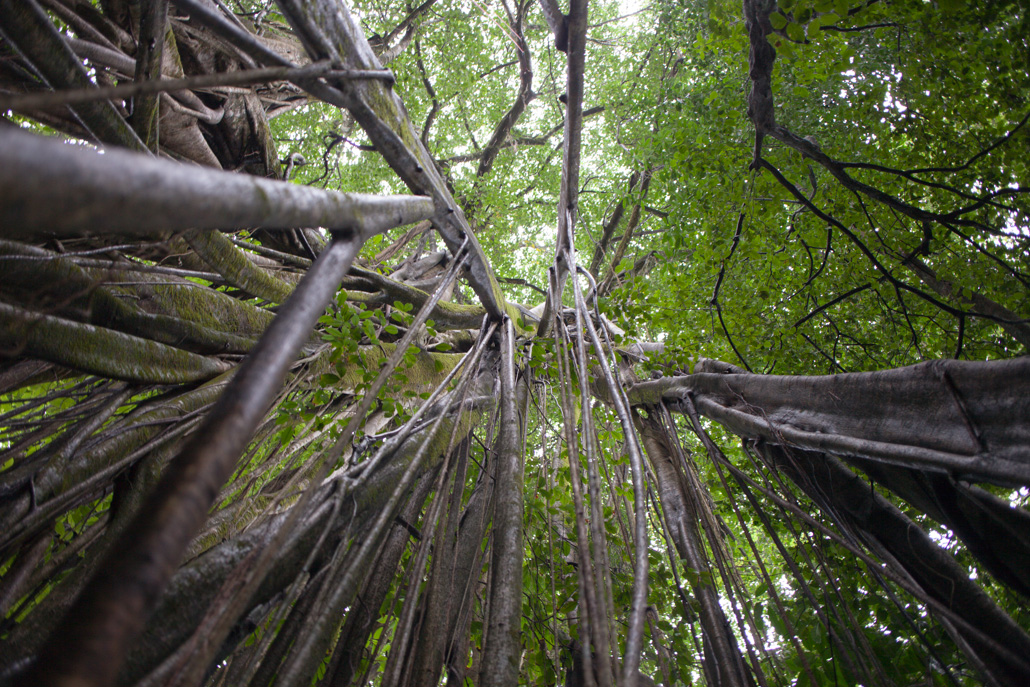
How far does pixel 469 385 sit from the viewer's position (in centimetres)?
186

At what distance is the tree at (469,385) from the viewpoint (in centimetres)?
69

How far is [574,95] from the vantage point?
4.98ft

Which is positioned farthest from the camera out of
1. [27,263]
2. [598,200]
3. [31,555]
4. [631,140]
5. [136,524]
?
[598,200]

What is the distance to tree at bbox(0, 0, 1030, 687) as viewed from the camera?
0.69 m

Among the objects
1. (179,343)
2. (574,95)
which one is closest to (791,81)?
(574,95)

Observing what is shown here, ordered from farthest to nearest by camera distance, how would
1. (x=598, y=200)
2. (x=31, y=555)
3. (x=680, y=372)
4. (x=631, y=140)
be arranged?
1. (x=598, y=200)
2. (x=631, y=140)
3. (x=680, y=372)
4. (x=31, y=555)

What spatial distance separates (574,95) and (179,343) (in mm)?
1704

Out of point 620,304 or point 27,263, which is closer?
point 27,263

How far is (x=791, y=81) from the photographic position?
259cm

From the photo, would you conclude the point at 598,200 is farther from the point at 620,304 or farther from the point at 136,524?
the point at 136,524

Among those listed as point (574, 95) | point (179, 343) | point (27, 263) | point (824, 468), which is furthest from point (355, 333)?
point (824, 468)

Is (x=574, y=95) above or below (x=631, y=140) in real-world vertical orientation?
below

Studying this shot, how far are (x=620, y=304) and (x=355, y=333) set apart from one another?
1320 mm

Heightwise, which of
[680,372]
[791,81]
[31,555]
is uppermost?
[791,81]
